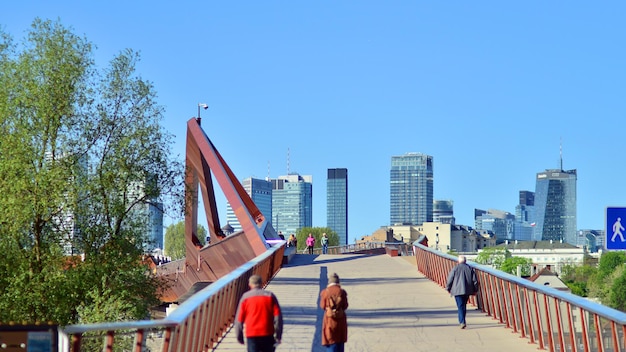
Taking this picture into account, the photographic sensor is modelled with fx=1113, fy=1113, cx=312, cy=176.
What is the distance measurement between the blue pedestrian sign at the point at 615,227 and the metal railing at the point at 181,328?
16.6ft

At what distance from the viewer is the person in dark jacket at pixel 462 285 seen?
18.5m

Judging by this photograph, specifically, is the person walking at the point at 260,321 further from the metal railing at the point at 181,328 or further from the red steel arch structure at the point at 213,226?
the red steel arch structure at the point at 213,226

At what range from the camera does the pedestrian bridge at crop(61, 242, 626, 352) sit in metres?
11.2

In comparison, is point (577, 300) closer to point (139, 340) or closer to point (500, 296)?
point (139, 340)

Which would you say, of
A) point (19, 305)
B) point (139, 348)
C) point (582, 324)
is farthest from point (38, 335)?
point (19, 305)

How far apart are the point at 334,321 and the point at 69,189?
66.4 feet

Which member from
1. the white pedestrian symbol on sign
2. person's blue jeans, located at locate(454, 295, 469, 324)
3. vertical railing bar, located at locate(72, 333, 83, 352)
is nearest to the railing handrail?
person's blue jeans, located at locate(454, 295, 469, 324)

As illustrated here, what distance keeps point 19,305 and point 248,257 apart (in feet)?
102

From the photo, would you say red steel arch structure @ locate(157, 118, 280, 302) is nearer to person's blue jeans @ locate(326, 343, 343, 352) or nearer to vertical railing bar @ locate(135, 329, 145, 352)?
person's blue jeans @ locate(326, 343, 343, 352)

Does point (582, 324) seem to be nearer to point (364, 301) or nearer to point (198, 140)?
point (364, 301)

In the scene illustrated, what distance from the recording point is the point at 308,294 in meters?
25.3

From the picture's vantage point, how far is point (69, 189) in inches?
1257

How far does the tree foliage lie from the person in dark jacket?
13969mm

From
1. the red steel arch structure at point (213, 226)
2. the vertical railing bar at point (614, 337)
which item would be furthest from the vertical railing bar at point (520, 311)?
the red steel arch structure at point (213, 226)
